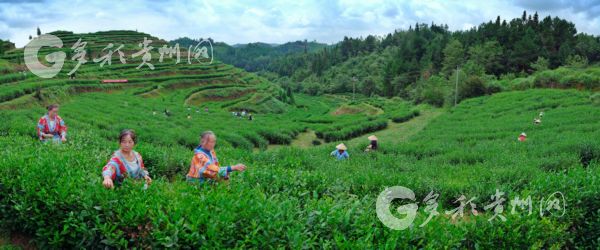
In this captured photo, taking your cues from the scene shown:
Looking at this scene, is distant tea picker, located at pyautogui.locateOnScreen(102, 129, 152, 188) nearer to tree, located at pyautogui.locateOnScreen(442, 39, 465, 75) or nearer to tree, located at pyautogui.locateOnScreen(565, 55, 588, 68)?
tree, located at pyautogui.locateOnScreen(565, 55, 588, 68)

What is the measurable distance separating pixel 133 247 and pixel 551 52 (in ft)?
251

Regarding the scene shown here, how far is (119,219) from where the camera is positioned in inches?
205

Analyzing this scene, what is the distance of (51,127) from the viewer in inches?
422

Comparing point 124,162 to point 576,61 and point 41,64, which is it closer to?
point 41,64

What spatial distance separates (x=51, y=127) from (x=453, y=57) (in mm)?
72935

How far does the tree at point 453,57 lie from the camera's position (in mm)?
73938

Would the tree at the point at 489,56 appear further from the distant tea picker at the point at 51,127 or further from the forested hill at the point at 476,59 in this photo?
the distant tea picker at the point at 51,127

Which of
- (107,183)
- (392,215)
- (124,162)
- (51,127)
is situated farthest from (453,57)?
(107,183)

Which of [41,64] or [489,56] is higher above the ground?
[489,56]

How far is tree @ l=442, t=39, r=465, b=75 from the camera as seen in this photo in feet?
243

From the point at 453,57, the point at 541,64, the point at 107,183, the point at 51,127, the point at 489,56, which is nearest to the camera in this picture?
the point at 107,183

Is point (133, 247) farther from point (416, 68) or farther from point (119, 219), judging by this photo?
point (416, 68)

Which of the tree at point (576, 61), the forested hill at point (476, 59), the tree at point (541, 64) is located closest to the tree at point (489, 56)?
the forested hill at point (476, 59)

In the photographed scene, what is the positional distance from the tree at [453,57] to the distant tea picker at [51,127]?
7038 cm
